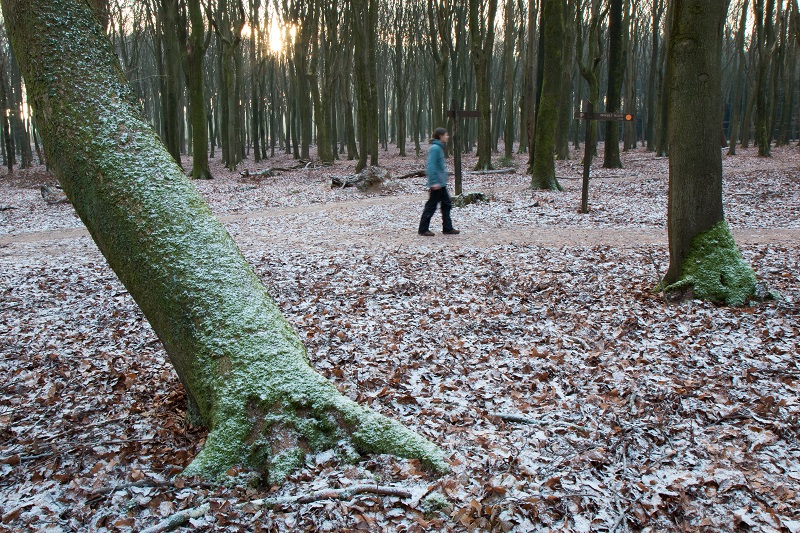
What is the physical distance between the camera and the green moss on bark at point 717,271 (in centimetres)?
565

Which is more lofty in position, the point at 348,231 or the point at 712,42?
the point at 712,42

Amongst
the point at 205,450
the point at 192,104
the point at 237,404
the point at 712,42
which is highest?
the point at 192,104

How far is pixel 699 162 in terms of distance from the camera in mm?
5617

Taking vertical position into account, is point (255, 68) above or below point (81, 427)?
above

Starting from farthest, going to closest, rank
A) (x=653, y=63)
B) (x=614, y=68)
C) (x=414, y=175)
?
→ (x=653, y=63) < (x=414, y=175) < (x=614, y=68)

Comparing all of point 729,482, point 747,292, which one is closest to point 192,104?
point 747,292

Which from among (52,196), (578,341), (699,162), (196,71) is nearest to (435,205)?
(699,162)

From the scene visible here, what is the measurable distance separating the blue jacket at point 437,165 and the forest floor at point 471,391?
115cm

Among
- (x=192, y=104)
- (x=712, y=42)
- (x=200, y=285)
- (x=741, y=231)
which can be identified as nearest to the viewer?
(x=200, y=285)

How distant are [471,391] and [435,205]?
620 cm

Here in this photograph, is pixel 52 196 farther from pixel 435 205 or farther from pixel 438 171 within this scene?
pixel 438 171

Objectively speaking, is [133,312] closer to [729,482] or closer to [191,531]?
[191,531]

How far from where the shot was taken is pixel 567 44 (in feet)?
58.9

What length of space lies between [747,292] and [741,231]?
13.7 ft
